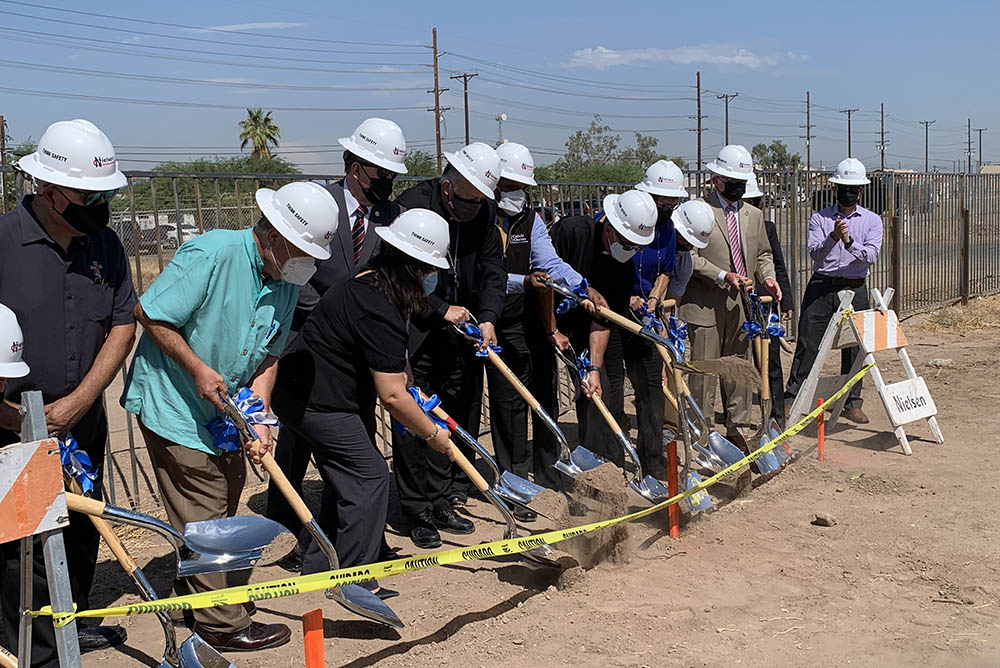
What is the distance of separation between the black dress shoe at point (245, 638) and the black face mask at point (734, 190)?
4.68m

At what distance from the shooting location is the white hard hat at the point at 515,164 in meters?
5.75

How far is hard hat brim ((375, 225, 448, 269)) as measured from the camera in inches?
160

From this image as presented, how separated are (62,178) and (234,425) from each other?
1140mm

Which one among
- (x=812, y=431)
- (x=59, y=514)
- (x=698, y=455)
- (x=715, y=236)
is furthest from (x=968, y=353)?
(x=59, y=514)

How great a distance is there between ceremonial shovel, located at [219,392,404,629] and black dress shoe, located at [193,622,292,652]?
298 mm

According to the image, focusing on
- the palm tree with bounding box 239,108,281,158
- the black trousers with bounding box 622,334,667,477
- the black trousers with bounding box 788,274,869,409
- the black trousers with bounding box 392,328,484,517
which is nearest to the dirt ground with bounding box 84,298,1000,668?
the black trousers with bounding box 392,328,484,517

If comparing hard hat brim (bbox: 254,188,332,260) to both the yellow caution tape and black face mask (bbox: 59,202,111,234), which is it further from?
the yellow caution tape

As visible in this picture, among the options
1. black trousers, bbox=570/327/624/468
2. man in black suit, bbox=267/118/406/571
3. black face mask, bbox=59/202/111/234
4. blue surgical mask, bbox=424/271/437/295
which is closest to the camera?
black face mask, bbox=59/202/111/234

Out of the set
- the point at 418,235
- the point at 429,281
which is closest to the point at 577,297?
the point at 429,281

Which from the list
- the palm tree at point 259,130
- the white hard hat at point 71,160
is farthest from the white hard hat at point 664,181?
the palm tree at point 259,130

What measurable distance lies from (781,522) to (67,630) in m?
4.10

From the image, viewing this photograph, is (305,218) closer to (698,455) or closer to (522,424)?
(522,424)

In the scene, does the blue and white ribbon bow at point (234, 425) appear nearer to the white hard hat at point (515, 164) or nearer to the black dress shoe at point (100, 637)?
the black dress shoe at point (100, 637)

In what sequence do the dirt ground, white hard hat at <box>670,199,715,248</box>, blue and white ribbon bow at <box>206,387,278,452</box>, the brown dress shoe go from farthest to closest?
1. the brown dress shoe
2. white hard hat at <box>670,199,715,248</box>
3. the dirt ground
4. blue and white ribbon bow at <box>206,387,278,452</box>
